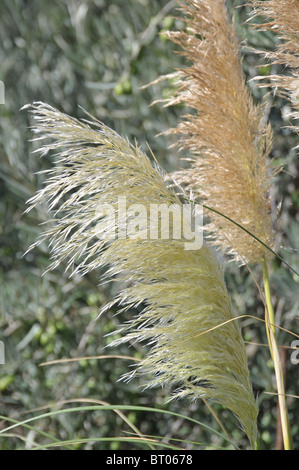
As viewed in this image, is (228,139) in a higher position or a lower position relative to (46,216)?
higher

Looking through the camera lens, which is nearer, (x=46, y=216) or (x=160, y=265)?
(x=160, y=265)

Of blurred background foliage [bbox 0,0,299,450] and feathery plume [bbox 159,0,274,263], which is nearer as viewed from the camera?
feathery plume [bbox 159,0,274,263]

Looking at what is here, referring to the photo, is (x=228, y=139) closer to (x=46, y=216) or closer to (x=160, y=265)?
(x=160, y=265)

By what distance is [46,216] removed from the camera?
1896 mm

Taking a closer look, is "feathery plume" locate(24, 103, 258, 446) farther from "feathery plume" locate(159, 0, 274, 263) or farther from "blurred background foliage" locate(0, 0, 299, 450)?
"blurred background foliage" locate(0, 0, 299, 450)

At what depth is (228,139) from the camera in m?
0.90

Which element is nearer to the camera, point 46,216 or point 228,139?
point 228,139

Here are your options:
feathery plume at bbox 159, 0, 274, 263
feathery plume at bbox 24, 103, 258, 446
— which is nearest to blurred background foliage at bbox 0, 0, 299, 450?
feathery plume at bbox 159, 0, 274, 263

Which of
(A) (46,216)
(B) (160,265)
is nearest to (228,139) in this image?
(B) (160,265)

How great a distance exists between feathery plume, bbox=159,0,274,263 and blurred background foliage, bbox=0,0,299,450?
0.67 meters

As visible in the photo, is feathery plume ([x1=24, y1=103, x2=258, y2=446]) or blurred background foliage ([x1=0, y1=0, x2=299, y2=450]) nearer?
feathery plume ([x1=24, y1=103, x2=258, y2=446])

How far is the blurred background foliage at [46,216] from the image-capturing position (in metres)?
1.64

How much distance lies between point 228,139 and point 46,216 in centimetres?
109

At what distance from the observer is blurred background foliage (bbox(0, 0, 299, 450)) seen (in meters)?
1.64
